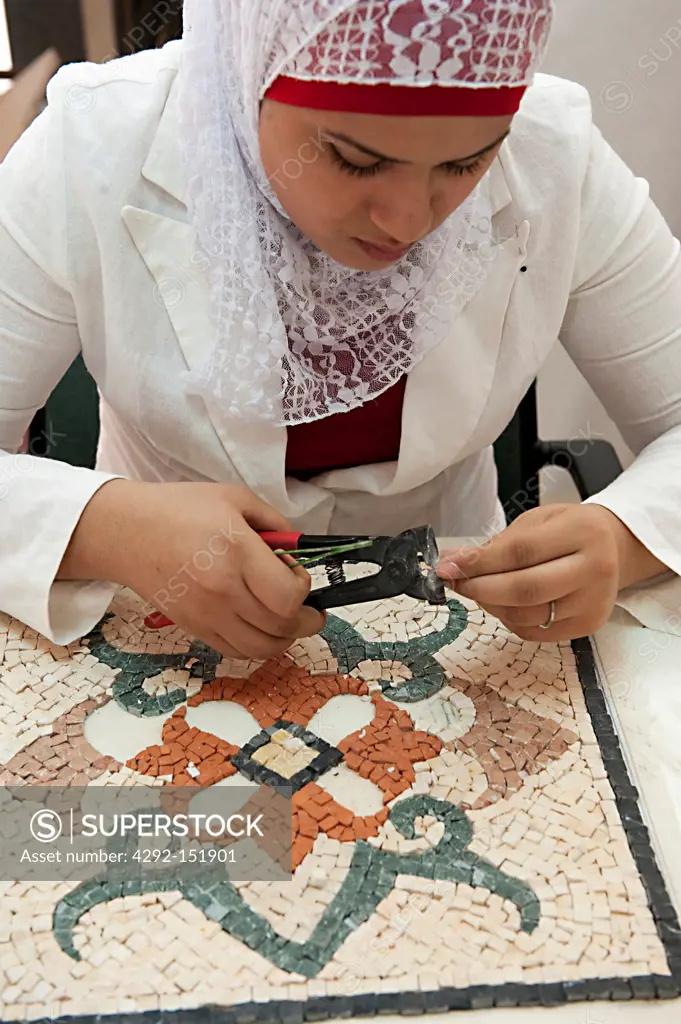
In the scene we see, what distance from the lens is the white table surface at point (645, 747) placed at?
0.60m

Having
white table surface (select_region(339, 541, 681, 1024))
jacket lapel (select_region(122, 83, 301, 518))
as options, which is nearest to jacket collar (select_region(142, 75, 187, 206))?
jacket lapel (select_region(122, 83, 301, 518))

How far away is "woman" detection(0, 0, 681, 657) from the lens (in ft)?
2.64

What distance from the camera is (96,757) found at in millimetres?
761

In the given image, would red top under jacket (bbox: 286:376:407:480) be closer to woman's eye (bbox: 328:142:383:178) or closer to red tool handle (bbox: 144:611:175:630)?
red tool handle (bbox: 144:611:175:630)

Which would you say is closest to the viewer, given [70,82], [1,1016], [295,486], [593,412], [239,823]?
[1,1016]

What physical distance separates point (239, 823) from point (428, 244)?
58 centimetres

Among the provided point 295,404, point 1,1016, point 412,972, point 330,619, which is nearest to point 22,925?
point 1,1016

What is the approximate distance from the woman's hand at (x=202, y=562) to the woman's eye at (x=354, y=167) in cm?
32

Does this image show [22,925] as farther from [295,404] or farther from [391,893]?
[295,404]

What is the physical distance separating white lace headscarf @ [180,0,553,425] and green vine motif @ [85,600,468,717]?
242mm

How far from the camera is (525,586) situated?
2.76ft

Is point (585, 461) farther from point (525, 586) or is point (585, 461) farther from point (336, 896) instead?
point (336, 896)

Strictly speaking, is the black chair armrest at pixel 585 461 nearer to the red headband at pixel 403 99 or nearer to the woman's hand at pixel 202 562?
the woman's hand at pixel 202 562

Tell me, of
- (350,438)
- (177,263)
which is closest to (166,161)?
(177,263)
